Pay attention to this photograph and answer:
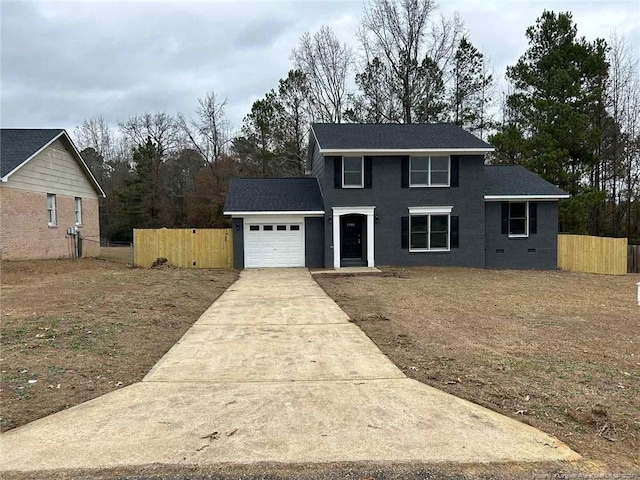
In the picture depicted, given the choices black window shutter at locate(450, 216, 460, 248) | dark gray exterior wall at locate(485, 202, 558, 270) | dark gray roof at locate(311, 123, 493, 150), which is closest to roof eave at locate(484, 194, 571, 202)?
dark gray exterior wall at locate(485, 202, 558, 270)

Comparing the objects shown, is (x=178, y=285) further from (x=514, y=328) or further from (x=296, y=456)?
(x=296, y=456)

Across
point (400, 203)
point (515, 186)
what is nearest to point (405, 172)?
point (400, 203)

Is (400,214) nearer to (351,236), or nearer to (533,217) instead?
(351,236)

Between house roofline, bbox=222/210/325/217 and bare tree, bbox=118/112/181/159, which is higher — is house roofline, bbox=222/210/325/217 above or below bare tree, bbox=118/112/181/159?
below

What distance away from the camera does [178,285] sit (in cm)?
1358

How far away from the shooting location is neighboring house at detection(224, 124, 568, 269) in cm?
1930

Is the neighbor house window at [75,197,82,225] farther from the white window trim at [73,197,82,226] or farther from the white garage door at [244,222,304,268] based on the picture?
the white garage door at [244,222,304,268]

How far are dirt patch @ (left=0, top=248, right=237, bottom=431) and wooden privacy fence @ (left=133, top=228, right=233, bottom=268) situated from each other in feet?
19.2

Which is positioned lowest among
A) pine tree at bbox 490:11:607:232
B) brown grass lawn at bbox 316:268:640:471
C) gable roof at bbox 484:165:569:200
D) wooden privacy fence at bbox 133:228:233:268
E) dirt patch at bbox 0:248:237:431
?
brown grass lawn at bbox 316:268:640:471

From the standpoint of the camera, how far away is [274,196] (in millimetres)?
20891

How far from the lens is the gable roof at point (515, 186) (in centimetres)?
2014

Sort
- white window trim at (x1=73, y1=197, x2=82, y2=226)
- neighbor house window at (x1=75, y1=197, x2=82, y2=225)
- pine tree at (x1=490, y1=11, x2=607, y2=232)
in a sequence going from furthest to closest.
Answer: pine tree at (x1=490, y1=11, x2=607, y2=232), neighbor house window at (x1=75, y1=197, x2=82, y2=225), white window trim at (x1=73, y1=197, x2=82, y2=226)

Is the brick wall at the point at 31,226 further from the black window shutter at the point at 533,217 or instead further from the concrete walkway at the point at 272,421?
the black window shutter at the point at 533,217

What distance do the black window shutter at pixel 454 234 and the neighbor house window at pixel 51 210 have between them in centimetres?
1717
